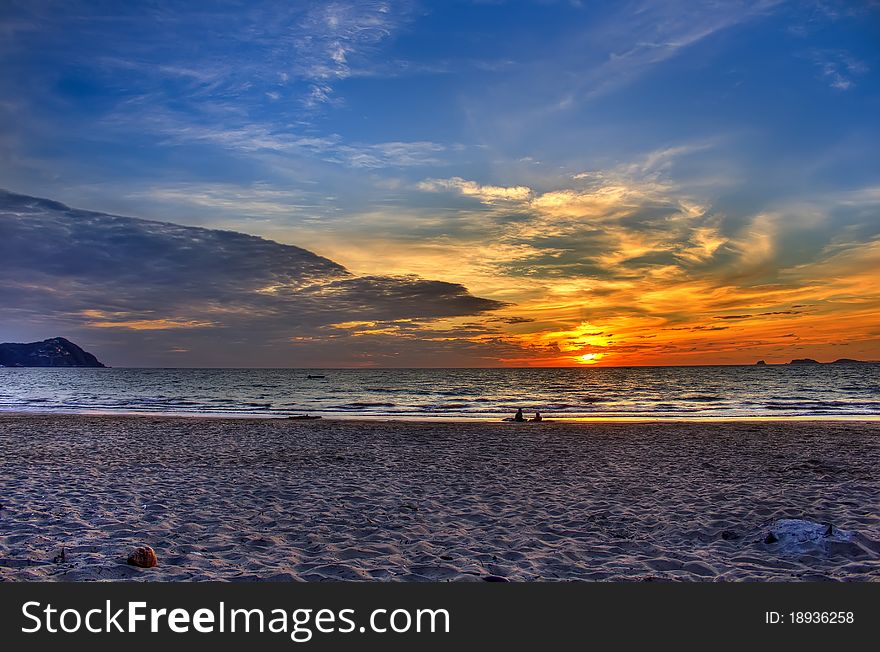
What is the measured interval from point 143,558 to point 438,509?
460 cm

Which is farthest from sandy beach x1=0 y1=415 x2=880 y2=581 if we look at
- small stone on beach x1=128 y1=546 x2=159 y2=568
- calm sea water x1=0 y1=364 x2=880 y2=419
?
calm sea water x1=0 y1=364 x2=880 y2=419

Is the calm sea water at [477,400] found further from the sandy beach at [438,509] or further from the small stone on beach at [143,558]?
the small stone on beach at [143,558]

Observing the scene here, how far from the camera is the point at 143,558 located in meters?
6.27

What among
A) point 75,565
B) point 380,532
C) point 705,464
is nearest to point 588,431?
point 705,464

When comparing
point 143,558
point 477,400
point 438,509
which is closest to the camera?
point 143,558

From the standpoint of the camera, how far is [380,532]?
7871 millimetres

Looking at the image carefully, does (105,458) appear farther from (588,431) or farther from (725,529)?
(588,431)

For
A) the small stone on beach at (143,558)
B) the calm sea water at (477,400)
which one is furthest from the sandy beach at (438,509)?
the calm sea water at (477,400)

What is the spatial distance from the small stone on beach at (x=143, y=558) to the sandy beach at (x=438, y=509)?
0.28 ft

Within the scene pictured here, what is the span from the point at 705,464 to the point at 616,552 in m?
8.17

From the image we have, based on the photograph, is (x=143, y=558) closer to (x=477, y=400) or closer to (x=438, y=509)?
(x=438, y=509)

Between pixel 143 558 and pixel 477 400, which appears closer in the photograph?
pixel 143 558

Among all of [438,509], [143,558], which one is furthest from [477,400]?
[143,558]

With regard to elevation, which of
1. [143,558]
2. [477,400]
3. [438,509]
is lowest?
[477,400]
